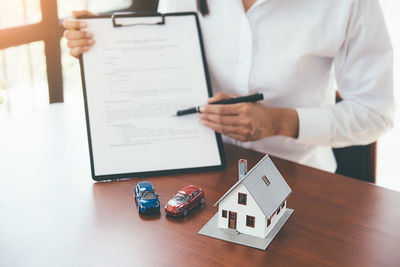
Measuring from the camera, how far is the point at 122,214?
937mm

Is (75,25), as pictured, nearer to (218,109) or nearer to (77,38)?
(77,38)

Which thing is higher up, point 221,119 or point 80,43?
point 80,43

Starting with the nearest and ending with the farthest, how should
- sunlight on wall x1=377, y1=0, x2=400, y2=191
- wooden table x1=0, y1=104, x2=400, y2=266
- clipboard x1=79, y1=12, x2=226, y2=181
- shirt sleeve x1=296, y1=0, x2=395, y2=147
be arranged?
wooden table x1=0, y1=104, x2=400, y2=266 < clipboard x1=79, y1=12, x2=226, y2=181 < shirt sleeve x1=296, y1=0, x2=395, y2=147 < sunlight on wall x1=377, y1=0, x2=400, y2=191

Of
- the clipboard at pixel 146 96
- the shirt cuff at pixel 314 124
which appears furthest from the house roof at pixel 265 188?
the shirt cuff at pixel 314 124

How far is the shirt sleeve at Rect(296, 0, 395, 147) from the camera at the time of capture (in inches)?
49.1

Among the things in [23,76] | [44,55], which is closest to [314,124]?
[44,55]

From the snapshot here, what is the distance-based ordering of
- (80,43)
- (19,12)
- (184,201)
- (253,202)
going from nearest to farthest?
(253,202), (184,201), (80,43), (19,12)

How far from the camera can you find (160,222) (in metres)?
0.91

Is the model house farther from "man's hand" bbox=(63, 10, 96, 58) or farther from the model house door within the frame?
"man's hand" bbox=(63, 10, 96, 58)

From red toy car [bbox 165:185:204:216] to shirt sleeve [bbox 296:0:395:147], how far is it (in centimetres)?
47

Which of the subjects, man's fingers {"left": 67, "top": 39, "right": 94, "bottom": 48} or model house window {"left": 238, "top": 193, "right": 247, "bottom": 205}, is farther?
man's fingers {"left": 67, "top": 39, "right": 94, "bottom": 48}

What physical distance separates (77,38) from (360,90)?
821 millimetres

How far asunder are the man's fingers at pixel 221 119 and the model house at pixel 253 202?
30cm

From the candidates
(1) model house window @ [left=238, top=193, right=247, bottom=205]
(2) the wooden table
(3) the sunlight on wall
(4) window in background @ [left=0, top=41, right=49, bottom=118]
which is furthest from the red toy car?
(3) the sunlight on wall
